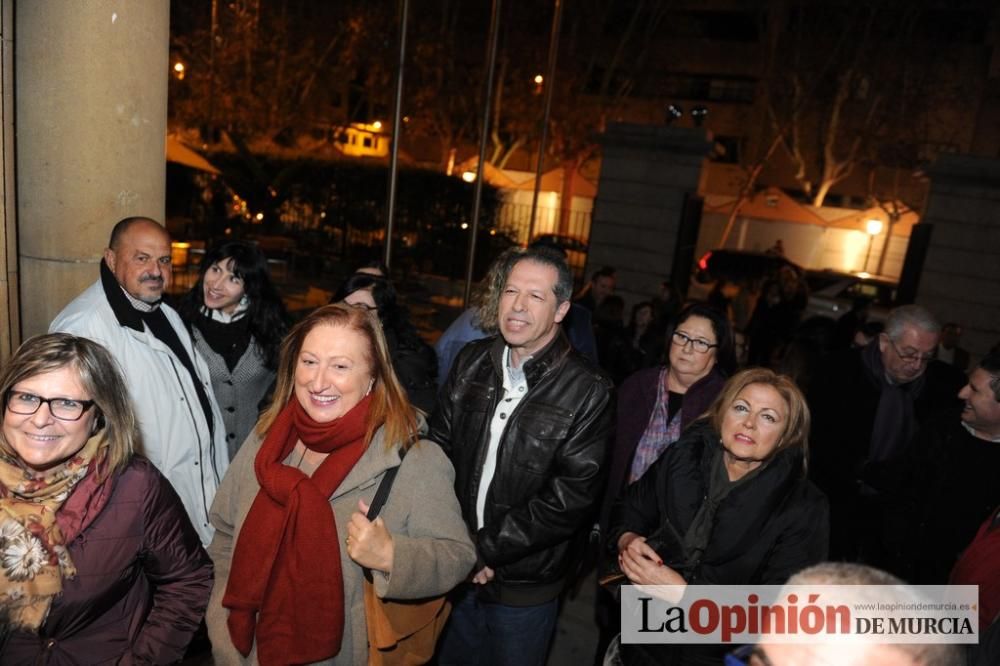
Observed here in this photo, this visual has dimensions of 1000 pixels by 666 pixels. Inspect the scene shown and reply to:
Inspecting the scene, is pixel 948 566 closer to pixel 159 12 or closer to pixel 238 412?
pixel 238 412

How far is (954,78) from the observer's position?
2666cm

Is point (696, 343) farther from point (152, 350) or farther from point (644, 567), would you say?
point (152, 350)

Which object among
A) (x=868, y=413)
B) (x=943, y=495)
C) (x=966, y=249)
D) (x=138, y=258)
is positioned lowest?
(x=943, y=495)

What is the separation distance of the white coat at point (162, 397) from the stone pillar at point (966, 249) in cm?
1055

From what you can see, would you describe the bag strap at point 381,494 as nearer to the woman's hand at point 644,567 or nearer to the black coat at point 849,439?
the woman's hand at point 644,567

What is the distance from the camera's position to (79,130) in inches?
127

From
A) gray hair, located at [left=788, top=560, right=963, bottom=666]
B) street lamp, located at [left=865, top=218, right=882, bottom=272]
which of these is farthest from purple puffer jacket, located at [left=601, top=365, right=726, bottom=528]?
street lamp, located at [left=865, top=218, right=882, bottom=272]

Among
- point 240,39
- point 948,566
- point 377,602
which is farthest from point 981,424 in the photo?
point 240,39

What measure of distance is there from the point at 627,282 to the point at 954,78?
24325 millimetres

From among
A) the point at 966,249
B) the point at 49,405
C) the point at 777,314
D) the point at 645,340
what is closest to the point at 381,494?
the point at 49,405

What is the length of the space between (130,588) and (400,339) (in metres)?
1.95

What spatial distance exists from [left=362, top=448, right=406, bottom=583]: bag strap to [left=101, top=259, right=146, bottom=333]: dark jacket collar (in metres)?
1.62

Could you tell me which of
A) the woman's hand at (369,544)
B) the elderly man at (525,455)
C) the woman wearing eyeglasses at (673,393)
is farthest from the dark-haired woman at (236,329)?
the woman wearing eyeglasses at (673,393)

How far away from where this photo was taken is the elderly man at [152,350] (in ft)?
9.57
